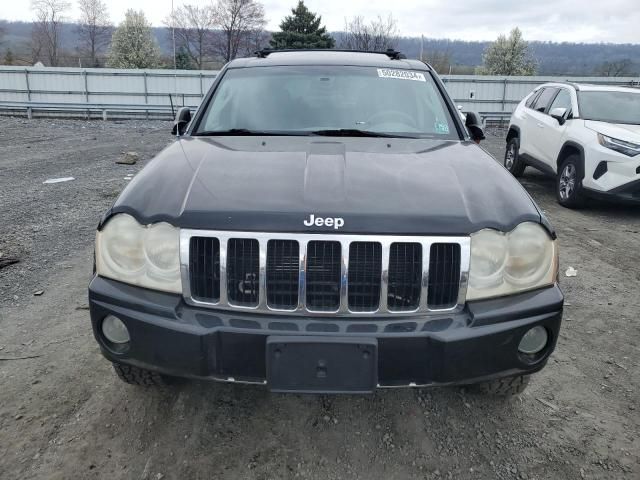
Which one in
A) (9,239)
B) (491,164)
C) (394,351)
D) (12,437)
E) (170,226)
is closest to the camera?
(394,351)

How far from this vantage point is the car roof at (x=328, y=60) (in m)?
3.77

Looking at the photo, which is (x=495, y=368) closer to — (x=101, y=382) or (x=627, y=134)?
(x=101, y=382)

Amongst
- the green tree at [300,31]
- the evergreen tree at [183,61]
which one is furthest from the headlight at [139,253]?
the evergreen tree at [183,61]

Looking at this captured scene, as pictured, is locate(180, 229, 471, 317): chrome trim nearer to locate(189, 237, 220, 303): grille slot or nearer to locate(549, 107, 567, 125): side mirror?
locate(189, 237, 220, 303): grille slot

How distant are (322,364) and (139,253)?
0.89m

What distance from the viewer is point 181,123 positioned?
373cm

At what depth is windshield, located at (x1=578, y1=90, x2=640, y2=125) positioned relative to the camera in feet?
24.1

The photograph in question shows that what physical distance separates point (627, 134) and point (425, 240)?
5.92 meters

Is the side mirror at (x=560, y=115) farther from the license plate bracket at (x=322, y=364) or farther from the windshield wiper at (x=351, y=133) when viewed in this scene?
the license plate bracket at (x=322, y=364)

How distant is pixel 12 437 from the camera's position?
2443 millimetres

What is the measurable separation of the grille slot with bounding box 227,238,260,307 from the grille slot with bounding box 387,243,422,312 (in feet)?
1.76

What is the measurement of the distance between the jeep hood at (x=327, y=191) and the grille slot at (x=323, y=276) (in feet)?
0.26

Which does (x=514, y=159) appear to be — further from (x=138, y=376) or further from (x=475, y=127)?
(x=138, y=376)

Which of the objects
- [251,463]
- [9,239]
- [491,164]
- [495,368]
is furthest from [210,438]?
[9,239]
